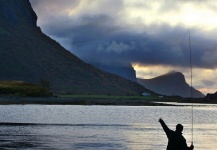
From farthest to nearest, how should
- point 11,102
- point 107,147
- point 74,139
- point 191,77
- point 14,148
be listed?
1. point 11,102
2. point 74,139
3. point 107,147
4. point 14,148
5. point 191,77

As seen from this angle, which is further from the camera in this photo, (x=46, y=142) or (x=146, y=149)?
(x=46, y=142)

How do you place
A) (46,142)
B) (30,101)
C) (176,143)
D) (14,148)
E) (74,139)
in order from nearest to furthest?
(176,143) → (14,148) → (46,142) → (74,139) → (30,101)

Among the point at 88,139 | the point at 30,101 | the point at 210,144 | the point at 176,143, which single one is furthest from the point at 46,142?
the point at 30,101

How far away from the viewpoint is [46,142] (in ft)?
148

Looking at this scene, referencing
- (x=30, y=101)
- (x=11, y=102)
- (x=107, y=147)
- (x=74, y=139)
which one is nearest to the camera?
(x=107, y=147)

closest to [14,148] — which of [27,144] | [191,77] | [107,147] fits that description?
[27,144]

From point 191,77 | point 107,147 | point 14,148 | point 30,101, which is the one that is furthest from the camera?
point 30,101

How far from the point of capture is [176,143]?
25.8m

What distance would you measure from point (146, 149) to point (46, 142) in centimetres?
894

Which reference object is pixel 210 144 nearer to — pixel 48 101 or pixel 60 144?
pixel 60 144

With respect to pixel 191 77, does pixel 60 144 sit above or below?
below

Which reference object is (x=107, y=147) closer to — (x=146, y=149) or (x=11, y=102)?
(x=146, y=149)

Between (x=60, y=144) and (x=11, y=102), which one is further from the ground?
(x=11, y=102)

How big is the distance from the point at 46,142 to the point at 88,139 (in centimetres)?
544
